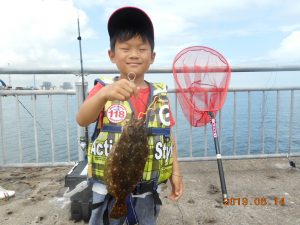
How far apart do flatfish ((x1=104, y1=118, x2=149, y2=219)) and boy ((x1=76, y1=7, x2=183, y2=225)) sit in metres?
0.23

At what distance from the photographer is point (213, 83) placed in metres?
4.11

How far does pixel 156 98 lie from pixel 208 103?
197 cm

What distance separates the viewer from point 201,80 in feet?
13.4

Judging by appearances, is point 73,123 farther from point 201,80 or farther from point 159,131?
point 159,131

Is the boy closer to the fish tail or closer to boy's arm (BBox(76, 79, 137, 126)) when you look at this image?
boy's arm (BBox(76, 79, 137, 126))

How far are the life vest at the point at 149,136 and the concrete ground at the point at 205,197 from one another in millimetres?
1282

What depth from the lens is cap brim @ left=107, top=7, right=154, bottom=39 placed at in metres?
2.12

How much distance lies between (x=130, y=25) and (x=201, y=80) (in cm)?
219

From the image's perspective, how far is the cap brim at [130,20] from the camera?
212 centimetres

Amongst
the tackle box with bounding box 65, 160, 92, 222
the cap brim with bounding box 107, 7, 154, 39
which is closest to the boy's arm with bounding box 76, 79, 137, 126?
the cap brim with bounding box 107, 7, 154, 39

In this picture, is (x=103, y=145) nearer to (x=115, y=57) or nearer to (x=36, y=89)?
(x=115, y=57)

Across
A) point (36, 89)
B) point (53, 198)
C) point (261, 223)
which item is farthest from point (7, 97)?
point (261, 223)

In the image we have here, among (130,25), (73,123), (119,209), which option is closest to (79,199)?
(119,209)

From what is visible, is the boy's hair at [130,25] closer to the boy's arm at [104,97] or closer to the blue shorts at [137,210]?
the boy's arm at [104,97]
